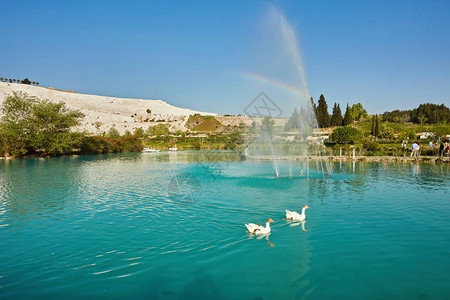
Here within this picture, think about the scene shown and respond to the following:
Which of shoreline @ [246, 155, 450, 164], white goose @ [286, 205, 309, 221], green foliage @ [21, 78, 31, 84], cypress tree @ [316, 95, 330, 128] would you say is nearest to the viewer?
white goose @ [286, 205, 309, 221]

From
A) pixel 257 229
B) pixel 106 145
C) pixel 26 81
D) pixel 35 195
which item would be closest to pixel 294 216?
pixel 257 229

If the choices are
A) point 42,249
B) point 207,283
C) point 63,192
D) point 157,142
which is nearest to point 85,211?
point 42,249

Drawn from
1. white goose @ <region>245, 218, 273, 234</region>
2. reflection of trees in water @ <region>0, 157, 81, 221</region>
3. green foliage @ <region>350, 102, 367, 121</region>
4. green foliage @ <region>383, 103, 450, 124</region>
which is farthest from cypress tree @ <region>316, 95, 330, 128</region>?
white goose @ <region>245, 218, 273, 234</region>

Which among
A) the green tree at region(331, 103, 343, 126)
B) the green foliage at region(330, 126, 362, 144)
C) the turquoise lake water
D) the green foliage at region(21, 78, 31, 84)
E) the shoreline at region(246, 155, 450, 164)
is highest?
the green foliage at region(21, 78, 31, 84)

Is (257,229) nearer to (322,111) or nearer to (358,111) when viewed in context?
(322,111)

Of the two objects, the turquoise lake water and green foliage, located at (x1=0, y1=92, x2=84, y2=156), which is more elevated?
green foliage, located at (x1=0, y1=92, x2=84, y2=156)

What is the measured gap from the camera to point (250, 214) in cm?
1436

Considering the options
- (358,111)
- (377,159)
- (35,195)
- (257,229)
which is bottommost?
(35,195)

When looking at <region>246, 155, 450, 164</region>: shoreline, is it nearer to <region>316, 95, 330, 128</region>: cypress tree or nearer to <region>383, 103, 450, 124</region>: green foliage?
<region>316, 95, 330, 128</region>: cypress tree

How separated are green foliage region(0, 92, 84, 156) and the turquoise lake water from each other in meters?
43.8

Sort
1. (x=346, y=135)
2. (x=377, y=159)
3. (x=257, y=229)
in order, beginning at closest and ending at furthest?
1. (x=257, y=229)
2. (x=377, y=159)
3. (x=346, y=135)

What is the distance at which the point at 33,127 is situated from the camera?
5681 centimetres

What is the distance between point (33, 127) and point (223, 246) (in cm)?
5992

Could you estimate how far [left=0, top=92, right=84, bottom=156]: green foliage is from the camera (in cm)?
5534
